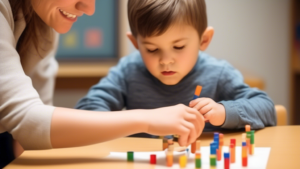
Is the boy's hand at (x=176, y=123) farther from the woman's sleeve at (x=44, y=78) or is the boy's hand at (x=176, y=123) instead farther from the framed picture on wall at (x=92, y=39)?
the framed picture on wall at (x=92, y=39)

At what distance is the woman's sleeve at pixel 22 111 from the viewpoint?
663mm

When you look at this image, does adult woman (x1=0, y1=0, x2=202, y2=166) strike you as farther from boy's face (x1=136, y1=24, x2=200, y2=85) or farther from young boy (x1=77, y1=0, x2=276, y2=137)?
boy's face (x1=136, y1=24, x2=200, y2=85)

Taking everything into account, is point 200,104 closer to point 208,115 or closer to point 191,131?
point 208,115

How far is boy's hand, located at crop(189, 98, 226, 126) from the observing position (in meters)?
0.81

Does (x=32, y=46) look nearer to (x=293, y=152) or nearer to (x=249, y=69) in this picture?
(x=293, y=152)

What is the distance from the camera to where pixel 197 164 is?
63 cm

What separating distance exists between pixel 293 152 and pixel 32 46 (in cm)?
71

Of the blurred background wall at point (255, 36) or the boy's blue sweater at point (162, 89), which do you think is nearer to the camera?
the boy's blue sweater at point (162, 89)

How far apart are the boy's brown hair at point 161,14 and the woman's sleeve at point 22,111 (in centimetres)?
35

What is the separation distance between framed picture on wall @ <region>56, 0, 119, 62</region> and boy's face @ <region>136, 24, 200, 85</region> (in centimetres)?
122

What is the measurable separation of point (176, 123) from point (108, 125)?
12 centimetres

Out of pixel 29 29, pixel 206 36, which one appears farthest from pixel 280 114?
pixel 29 29

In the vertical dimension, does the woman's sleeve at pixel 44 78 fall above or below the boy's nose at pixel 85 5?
below

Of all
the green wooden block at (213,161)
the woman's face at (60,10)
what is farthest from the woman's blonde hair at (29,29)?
the green wooden block at (213,161)
